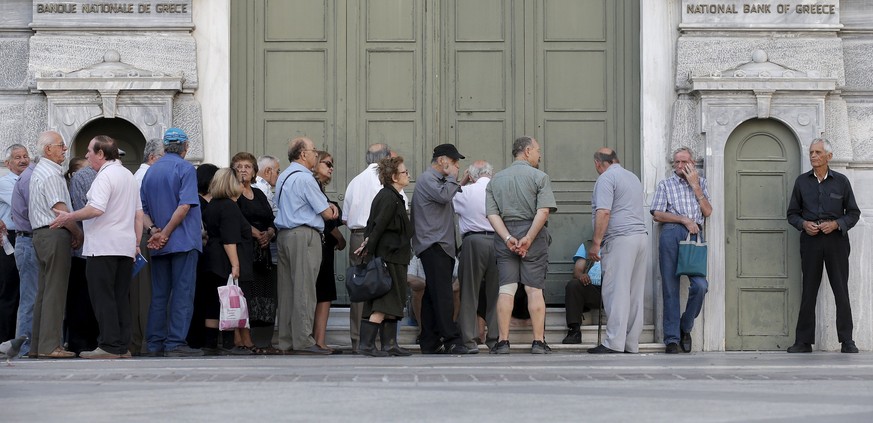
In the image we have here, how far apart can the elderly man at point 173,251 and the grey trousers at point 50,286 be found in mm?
763

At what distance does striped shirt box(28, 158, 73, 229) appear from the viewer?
13.6 meters

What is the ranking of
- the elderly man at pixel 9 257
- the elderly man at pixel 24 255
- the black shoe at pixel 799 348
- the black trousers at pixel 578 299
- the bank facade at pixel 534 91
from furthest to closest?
the bank facade at pixel 534 91 < the black trousers at pixel 578 299 < the black shoe at pixel 799 348 < the elderly man at pixel 9 257 < the elderly man at pixel 24 255

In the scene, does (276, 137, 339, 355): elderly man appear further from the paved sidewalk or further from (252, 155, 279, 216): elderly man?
the paved sidewalk

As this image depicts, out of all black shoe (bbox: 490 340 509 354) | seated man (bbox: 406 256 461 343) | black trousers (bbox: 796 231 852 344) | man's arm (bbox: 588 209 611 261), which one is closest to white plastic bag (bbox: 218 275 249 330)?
seated man (bbox: 406 256 461 343)

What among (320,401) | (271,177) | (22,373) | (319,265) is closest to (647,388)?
(320,401)

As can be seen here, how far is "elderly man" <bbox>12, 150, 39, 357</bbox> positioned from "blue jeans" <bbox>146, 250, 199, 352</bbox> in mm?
1042

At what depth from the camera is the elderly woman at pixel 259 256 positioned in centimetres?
1469

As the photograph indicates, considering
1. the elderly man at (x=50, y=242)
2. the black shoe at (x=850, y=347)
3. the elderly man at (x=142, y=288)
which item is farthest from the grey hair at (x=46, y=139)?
the black shoe at (x=850, y=347)

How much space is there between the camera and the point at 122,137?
16.3m

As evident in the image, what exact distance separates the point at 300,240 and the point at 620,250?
2959mm

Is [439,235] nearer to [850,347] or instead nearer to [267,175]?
[267,175]

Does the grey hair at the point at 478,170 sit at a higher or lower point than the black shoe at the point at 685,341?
higher

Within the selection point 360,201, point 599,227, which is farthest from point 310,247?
point 599,227

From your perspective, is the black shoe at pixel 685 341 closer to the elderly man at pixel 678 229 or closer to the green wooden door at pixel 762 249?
the elderly man at pixel 678 229
